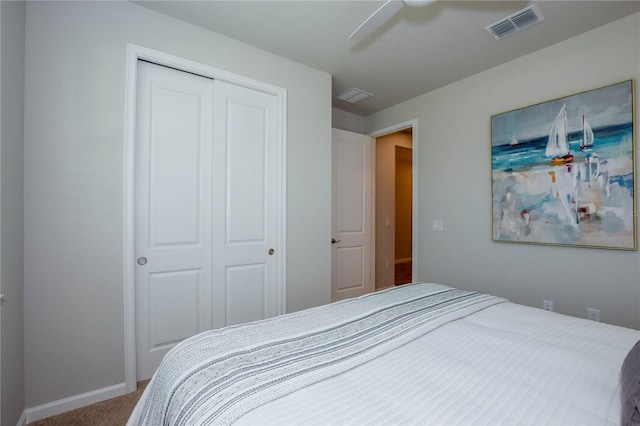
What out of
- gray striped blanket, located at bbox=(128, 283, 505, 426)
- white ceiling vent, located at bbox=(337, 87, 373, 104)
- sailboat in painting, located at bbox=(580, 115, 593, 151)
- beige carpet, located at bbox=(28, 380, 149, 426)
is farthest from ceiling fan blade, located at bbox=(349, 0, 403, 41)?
beige carpet, located at bbox=(28, 380, 149, 426)

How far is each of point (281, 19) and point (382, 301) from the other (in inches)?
83.1

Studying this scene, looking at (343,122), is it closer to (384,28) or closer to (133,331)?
(384,28)

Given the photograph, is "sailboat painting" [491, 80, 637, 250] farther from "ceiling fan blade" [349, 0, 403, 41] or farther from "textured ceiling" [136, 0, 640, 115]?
"ceiling fan blade" [349, 0, 403, 41]

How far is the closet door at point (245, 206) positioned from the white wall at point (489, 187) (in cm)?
184

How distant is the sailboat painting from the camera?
198 centimetres

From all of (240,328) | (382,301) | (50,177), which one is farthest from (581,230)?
(50,177)

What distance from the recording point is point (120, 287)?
1.86 meters

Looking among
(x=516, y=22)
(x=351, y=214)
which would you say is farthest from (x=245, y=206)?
(x=516, y=22)

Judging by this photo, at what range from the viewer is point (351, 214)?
11.9 feet

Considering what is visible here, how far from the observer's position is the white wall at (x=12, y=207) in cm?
135

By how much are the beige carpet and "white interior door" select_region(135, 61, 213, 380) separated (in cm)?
23

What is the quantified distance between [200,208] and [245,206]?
0.37 m

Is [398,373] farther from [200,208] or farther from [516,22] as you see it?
[516,22]

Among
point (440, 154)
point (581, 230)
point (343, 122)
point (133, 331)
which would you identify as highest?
point (343, 122)
